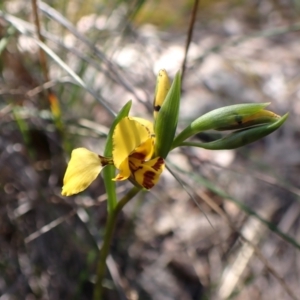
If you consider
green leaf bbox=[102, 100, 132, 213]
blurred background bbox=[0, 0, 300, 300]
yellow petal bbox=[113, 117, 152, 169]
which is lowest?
blurred background bbox=[0, 0, 300, 300]

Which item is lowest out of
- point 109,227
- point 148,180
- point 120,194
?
point 120,194

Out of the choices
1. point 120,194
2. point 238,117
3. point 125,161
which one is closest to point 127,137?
point 125,161

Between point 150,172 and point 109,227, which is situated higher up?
point 150,172

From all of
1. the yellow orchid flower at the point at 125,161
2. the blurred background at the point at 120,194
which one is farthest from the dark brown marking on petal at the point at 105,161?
the blurred background at the point at 120,194

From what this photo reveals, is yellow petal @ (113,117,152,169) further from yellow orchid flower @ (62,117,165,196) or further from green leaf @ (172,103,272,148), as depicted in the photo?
green leaf @ (172,103,272,148)

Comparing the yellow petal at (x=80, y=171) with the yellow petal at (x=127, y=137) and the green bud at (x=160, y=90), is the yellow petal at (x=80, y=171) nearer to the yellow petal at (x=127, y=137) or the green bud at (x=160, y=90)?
the yellow petal at (x=127, y=137)

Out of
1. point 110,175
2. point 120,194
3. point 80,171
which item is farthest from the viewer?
point 120,194


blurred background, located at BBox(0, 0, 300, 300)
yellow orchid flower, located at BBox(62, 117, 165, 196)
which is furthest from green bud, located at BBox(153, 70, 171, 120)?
blurred background, located at BBox(0, 0, 300, 300)

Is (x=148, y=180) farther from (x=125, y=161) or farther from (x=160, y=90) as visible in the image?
(x=160, y=90)
